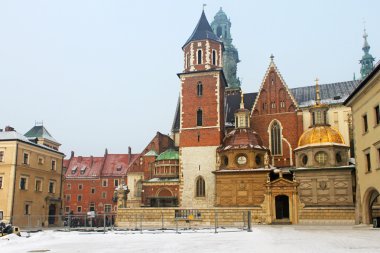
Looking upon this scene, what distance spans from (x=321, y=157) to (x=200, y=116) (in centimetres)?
1444

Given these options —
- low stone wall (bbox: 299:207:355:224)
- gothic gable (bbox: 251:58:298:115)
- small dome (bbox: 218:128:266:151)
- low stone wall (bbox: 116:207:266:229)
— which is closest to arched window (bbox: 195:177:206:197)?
small dome (bbox: 218:128:266:151)

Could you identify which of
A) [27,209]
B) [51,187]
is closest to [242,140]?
[51,187]

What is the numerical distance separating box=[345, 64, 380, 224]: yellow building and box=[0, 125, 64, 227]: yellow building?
26.7m

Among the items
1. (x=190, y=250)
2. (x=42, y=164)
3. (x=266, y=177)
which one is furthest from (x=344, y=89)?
(x=190, y=250)

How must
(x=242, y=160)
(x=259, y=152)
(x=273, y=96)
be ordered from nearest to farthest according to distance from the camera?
(x=242, y=160) → (x=259, y=152) → (x=273, y=96)

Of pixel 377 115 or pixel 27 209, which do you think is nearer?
pixel 377 115

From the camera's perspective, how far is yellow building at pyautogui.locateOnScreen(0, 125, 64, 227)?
1652 inches

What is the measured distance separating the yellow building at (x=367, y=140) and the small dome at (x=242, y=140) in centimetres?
1537

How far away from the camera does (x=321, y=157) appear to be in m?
42.5

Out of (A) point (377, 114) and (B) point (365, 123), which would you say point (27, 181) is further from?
(A) point (377, 114)

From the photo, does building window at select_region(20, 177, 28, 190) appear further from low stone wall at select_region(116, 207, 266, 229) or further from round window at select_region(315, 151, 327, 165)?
round window at select_region(315, 151, 327, 165)

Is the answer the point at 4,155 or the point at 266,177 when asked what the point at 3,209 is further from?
the point at 266,177

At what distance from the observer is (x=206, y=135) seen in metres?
48.8

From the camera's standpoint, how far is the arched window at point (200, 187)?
155ft
